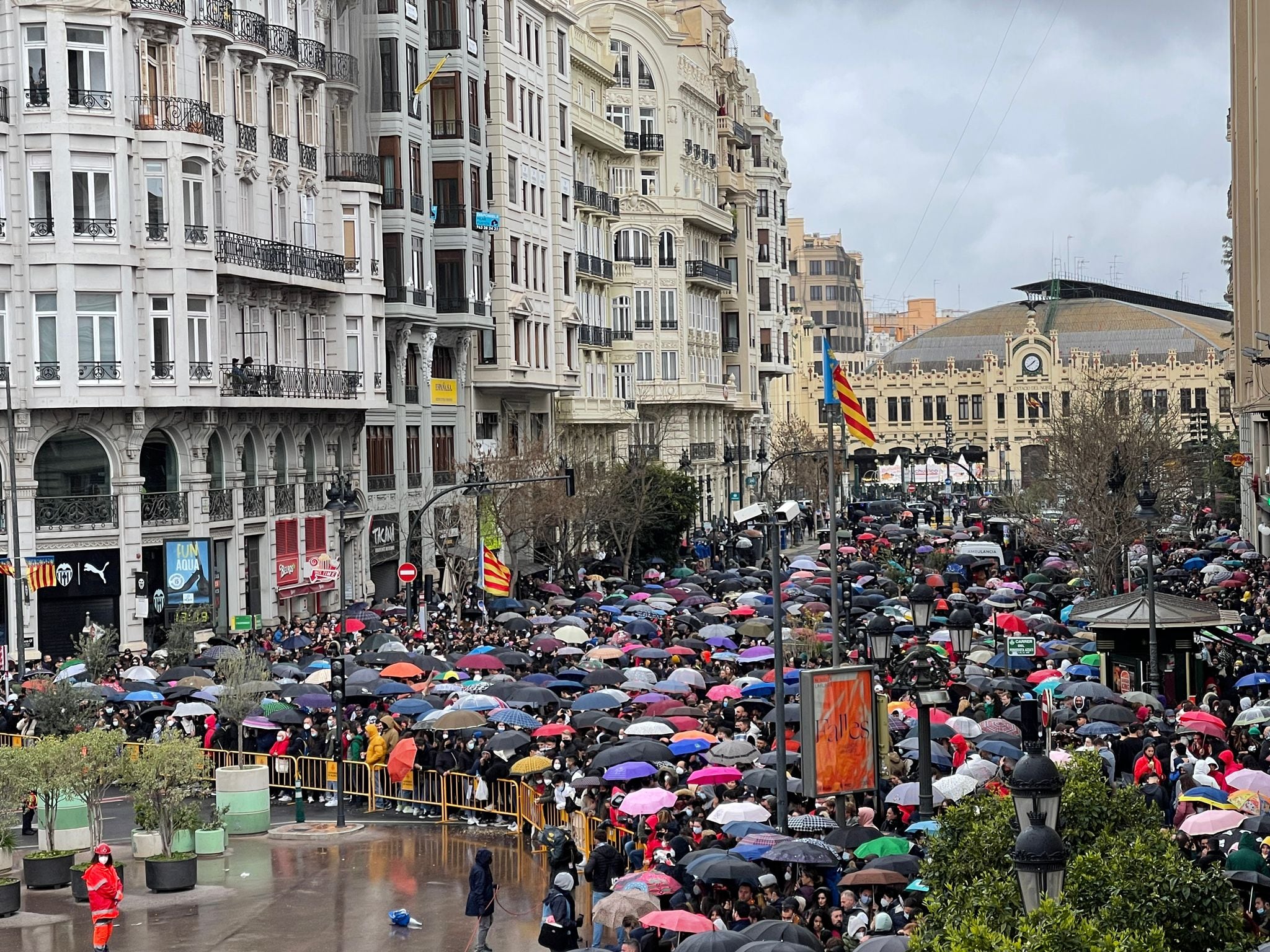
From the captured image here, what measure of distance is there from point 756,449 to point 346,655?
77850 millimetres

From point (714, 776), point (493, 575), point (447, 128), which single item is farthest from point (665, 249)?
point (714, 776)

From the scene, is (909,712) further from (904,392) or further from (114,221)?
(904,392)

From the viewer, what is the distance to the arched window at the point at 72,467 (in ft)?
151

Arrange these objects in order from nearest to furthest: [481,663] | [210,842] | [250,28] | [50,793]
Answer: [50,793], [210,842], [481,663], [250,28]

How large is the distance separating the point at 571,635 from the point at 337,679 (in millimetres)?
9220

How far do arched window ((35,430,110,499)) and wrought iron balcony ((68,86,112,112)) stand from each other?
7270mm

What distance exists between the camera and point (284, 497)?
53688 millimetres

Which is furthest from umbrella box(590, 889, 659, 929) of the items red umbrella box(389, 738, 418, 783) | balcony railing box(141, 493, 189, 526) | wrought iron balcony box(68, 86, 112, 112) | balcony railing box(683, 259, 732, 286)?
balcony railing box(683, 259, 732, 286)

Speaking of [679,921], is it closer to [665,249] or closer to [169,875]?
[169,875]

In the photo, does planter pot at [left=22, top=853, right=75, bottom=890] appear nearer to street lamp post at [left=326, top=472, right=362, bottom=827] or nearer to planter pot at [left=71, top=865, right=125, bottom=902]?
planter pot at [left=71, top=865, right=125, bottom=902]

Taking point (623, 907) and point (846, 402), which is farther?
point (846, 402)

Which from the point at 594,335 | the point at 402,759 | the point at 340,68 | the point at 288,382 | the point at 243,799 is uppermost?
the point at 340,68

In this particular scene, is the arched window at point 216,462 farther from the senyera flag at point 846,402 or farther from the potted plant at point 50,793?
the potted plant at point 50,793

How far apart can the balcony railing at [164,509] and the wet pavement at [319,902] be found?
65.1 ft
